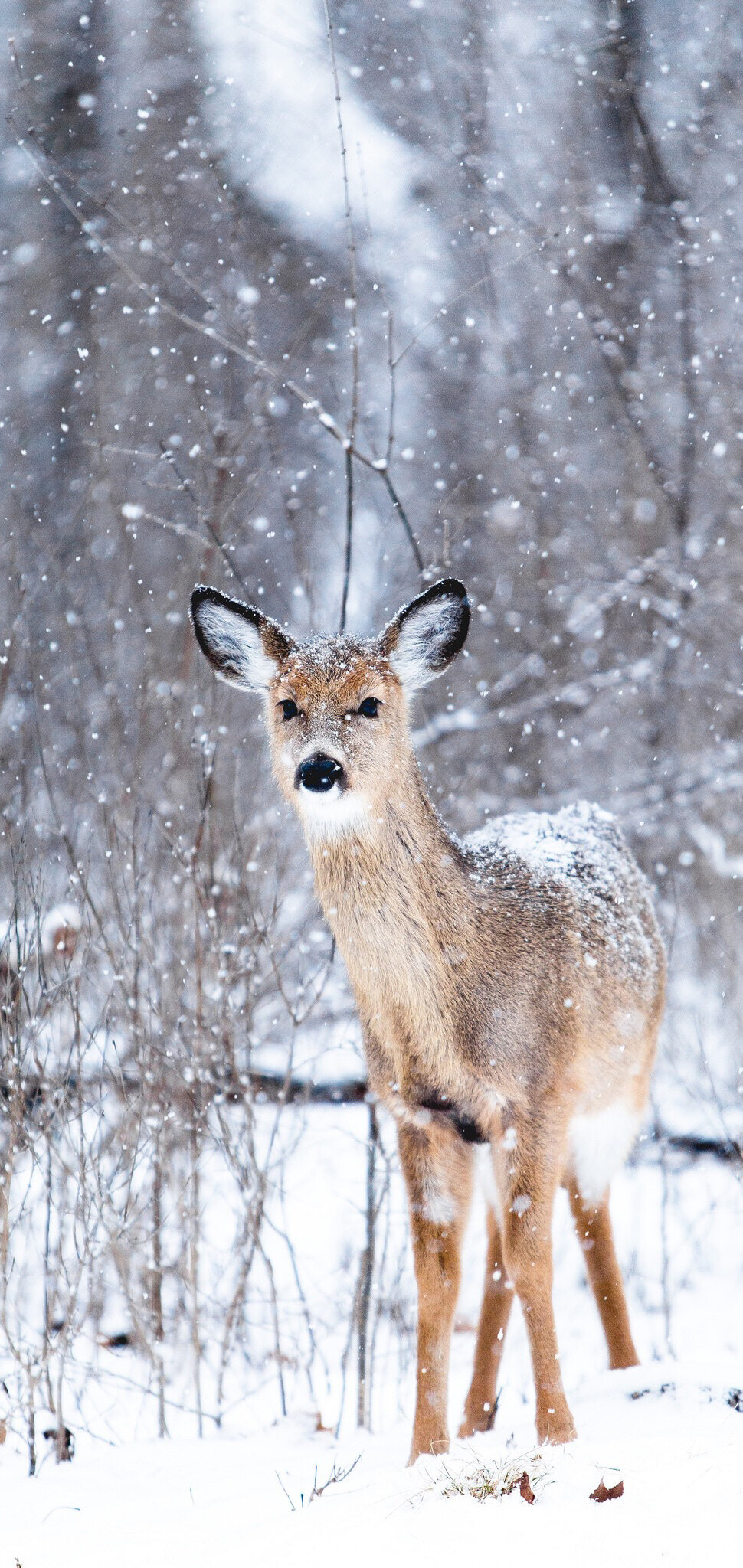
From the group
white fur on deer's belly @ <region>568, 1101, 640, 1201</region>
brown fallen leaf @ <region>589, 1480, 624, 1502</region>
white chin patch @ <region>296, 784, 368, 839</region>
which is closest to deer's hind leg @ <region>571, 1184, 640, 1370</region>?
white fur on deer's belly @ <region>568, 1101, 640, 1201</region>

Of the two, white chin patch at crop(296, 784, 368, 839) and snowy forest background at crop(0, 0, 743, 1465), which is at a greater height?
snowy forest background at crop(0, 0, 743, 1465)

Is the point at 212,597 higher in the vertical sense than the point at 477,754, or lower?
lower

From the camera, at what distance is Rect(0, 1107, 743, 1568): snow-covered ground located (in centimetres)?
307

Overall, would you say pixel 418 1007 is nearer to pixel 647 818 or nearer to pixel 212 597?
pixel 212 597

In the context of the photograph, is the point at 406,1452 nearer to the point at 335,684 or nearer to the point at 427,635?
the point at 335,684

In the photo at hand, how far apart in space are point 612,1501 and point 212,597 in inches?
118

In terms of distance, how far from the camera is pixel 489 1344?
4828 mm

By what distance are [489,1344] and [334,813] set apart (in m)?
2.22

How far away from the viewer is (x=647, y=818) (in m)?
9.95

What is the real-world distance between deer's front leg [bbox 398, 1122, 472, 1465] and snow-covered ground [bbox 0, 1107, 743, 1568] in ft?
1.03

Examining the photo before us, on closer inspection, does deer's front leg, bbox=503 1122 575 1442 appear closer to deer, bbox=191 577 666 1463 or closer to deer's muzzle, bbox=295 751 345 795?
deer, bbox=191 577 666 1463

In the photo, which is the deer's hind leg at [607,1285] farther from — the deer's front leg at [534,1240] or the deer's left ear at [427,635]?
the deer's left ear at [427,635]

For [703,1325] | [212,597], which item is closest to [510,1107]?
[212,597]

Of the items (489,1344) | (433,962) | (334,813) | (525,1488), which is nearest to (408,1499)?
(525,1488)
